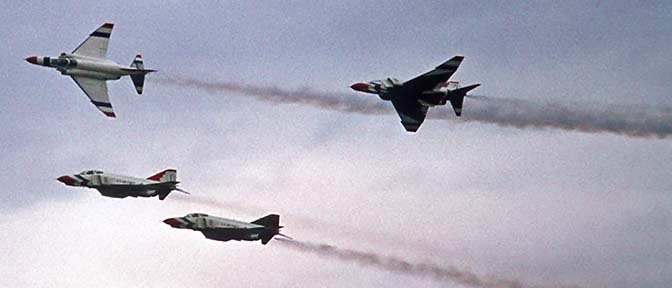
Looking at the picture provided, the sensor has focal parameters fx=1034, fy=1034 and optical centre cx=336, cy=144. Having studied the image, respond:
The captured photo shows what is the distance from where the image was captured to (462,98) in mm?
120375

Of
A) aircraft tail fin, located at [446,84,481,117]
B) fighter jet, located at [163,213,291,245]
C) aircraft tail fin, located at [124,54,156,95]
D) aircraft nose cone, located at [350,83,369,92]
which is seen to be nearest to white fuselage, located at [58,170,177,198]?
fighter jet, located at [163,213,291,245]

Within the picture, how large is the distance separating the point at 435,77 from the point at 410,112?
5796mm

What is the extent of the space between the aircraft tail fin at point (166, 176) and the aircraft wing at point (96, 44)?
2664cm

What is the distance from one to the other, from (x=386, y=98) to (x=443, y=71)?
7.34 metres

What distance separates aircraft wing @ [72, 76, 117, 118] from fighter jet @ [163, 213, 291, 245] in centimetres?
2797

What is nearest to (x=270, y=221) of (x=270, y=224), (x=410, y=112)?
(x=270, y=224)

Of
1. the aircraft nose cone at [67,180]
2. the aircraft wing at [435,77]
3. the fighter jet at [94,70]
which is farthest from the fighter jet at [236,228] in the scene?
the fighter jet at [94,70]

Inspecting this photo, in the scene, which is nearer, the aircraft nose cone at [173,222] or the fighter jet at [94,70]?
the aircraft nose cone at [173,222]

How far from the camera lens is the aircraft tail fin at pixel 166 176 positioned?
401ft

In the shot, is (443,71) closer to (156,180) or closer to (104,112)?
(156,180)

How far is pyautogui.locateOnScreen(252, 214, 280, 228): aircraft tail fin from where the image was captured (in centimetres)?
11725

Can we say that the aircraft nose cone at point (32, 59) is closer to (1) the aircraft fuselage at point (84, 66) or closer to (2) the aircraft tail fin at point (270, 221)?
(1) the aircraft fuselage at point (84, 66)

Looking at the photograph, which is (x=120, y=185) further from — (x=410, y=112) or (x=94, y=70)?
(x=410, y=112)

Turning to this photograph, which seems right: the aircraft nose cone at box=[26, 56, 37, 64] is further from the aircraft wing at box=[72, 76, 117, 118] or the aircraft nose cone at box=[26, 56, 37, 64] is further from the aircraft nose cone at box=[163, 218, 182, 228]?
the aircraft nose cone at box=[163, 218, 182, 228]
